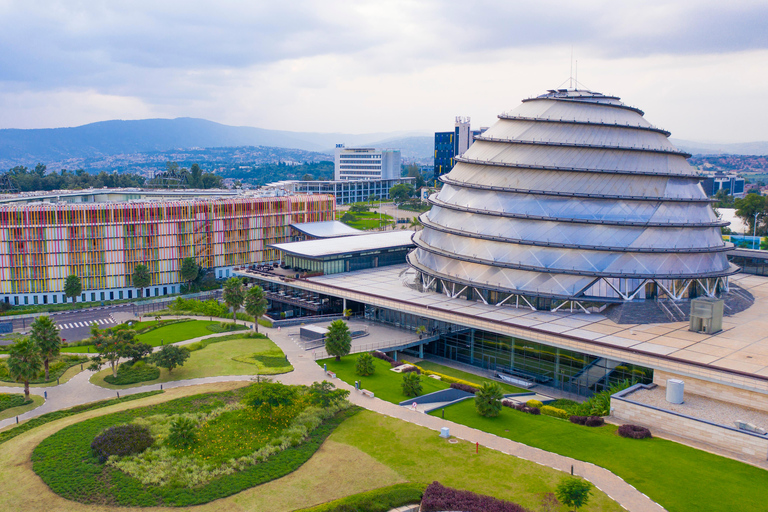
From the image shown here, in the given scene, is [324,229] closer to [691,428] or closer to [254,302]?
[254,302]

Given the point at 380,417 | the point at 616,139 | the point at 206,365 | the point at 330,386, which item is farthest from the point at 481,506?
the point at 616,139

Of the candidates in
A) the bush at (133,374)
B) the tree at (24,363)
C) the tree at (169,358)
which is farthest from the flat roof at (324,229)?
the tree at (24,363)

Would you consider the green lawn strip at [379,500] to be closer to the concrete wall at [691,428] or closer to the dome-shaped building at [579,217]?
the concrete wall at [691,428]

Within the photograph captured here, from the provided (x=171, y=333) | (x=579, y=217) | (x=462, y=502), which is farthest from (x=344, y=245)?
(x=462, y=502)

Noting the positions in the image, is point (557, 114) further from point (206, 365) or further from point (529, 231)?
point (206, 365)

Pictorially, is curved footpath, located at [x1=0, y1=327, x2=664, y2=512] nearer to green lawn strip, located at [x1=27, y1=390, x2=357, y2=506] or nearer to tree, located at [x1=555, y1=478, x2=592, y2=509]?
tree, located at [x1=555, y1=478, x2=592, y2=509]

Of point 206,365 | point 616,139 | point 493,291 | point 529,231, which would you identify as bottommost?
point 206,365
